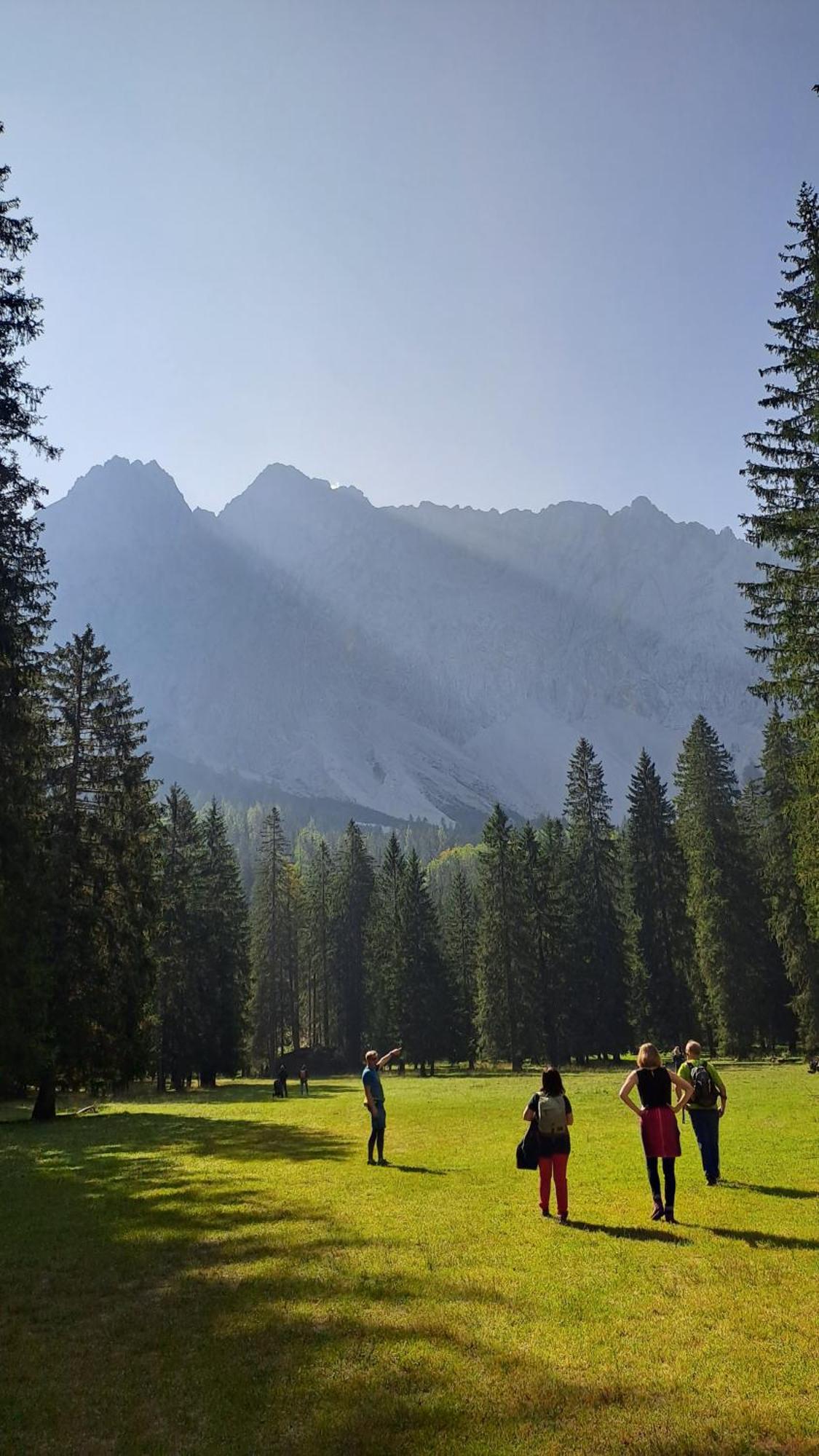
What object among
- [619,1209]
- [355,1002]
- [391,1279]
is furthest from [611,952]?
[391,1279]

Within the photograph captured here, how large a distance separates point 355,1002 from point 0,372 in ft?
223

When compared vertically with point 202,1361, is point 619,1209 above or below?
below

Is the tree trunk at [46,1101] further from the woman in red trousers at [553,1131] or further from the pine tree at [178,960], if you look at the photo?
the woman in red trousers at [553,1131]

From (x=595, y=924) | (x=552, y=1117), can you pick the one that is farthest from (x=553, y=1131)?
(x=595, y=924)

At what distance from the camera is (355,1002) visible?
76062 millimetres

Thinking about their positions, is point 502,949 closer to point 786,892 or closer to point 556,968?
point 556,968

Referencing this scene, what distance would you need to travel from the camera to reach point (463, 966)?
73688 mm

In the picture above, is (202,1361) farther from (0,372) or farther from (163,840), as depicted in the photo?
(163,840)

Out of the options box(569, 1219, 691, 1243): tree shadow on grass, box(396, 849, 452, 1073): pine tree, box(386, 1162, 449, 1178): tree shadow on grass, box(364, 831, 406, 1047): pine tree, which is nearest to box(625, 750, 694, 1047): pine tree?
box(396, 849, 452, 1073): pine tree

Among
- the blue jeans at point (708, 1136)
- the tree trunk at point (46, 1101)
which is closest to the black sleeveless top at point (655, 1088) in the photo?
the blue jeans at point (708, 1136)

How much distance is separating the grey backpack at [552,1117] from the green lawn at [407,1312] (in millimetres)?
1139

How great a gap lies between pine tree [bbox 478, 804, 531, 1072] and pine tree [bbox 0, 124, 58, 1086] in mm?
35429

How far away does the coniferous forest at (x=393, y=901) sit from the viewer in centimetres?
2061

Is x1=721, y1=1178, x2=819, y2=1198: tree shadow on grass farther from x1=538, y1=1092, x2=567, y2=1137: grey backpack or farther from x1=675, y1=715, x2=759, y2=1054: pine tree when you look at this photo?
x1=675, y1=715, x2=759, y2=1054: pine tree
